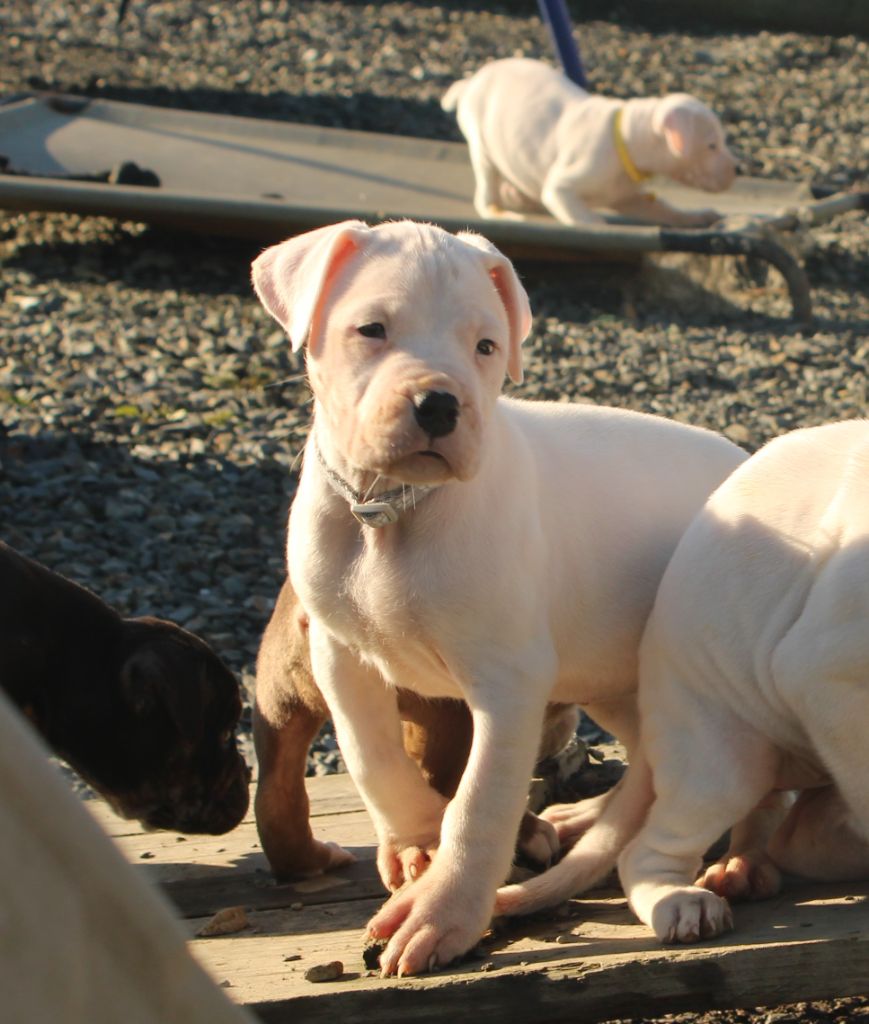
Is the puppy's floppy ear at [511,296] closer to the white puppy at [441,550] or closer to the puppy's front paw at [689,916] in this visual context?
the white puppy at [441,550]

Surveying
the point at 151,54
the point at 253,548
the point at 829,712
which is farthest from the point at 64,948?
the point at 151,54

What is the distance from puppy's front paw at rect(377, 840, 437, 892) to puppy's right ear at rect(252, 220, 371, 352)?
1160 mm

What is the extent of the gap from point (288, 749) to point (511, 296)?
1302 millimetres

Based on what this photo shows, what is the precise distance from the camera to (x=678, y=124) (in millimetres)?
10820

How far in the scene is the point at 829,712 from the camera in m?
3.27

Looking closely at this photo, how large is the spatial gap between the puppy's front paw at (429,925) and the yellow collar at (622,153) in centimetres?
829

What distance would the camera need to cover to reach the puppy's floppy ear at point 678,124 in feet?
35.4

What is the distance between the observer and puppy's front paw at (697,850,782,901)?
3590 millimetres

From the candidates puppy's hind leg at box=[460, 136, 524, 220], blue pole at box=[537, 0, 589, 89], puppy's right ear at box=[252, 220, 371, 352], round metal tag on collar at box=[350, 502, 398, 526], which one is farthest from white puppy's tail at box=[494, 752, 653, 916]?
blue pole at box=[537, 0, 589, 89]

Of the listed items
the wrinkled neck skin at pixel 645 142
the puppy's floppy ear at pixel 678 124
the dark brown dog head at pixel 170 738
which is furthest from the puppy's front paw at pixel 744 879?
the wrinkled neck skin at pixel 645 142

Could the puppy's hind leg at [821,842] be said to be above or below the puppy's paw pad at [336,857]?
above

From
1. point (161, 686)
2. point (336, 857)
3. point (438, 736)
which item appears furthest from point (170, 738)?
point (438, 736)

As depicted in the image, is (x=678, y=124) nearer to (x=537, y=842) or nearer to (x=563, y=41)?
(x=563, y=41)

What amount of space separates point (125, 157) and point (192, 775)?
29.8 ft
